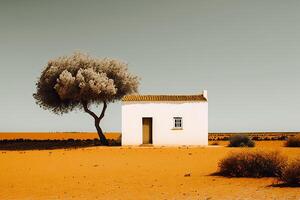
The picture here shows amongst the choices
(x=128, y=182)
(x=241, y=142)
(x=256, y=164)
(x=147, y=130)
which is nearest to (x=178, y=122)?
(x=147, y=130)

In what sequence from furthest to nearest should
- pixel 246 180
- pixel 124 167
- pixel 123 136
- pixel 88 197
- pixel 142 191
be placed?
pixel 123 136 < pixel 124 167 < pixel 246 180 < pixel 142 191 < pixel 88 197

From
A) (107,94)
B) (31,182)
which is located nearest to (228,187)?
(31,182)

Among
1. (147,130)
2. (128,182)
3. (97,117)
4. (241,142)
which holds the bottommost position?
(128,182)

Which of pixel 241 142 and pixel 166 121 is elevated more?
pixel 166 121

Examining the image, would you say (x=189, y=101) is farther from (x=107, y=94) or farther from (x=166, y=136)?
(x=107, y=94)

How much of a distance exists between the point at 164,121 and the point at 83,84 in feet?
25.0

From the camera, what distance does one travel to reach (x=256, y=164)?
717 inches

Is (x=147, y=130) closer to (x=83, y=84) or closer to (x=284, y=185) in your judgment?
(x=83, y=84)

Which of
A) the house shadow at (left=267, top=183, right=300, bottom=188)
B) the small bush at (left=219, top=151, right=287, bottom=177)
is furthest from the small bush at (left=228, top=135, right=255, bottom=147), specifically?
the house shadow at (left=267, top=183, right=300, bottom=188)

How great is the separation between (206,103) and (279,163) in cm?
2095

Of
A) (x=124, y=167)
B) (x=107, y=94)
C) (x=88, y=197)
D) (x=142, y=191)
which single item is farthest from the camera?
(x=107, y=94)

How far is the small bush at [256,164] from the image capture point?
710 inches

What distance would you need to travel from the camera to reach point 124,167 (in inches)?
877

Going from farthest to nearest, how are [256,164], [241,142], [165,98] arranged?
[241,142], [165,98], [256,164]
